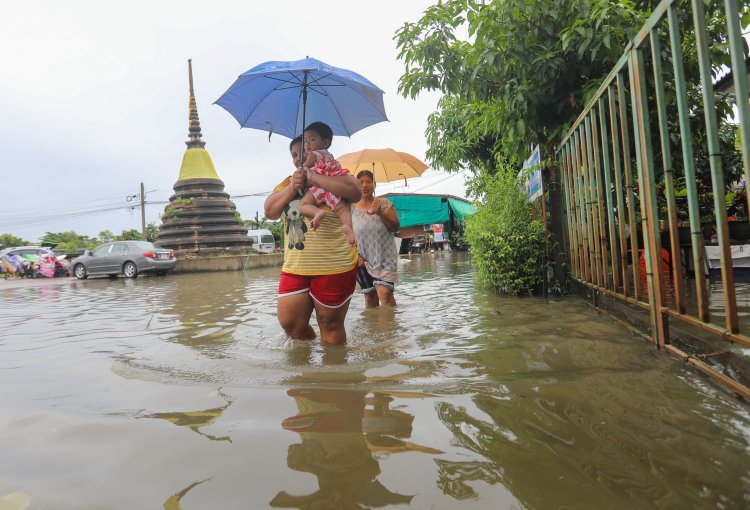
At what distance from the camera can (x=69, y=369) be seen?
2941mm

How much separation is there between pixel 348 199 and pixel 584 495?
2.15 meters

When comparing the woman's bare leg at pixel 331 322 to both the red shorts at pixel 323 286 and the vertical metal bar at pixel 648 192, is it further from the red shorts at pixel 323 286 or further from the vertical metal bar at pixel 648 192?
the vertical metal bar at pixel 648 192

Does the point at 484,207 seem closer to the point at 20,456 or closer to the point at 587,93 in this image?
the point at 587,93

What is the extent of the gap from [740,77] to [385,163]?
15.1 feet

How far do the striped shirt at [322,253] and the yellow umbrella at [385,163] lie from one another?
2.73 metres

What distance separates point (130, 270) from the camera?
16.4 metres

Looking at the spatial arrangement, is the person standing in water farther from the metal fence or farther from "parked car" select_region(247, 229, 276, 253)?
"parked car" select_region(247, 229, 276, 253)

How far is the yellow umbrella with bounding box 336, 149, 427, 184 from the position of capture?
5.64 m

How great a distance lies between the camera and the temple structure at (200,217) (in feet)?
69.2

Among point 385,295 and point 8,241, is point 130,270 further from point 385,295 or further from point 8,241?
point 8,241

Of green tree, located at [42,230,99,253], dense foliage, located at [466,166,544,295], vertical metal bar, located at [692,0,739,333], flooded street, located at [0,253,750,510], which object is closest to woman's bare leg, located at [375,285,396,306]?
dense foliage, located at [466,166,544,295]

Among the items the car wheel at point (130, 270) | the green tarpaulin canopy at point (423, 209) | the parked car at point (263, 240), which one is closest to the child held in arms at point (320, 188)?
the car wheel at point (130, 270)

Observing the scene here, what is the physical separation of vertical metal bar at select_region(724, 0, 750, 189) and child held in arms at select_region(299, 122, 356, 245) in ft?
6.53

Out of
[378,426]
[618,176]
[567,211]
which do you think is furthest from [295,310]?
[567,211]
